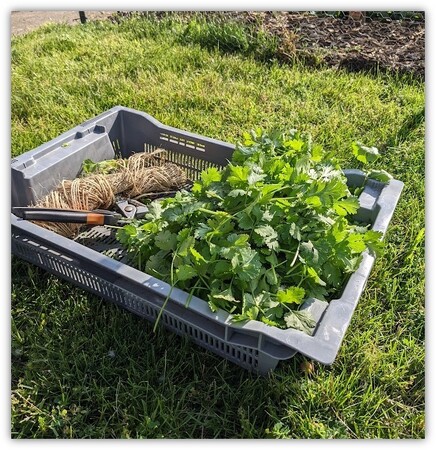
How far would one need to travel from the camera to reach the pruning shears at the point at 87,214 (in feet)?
5.78

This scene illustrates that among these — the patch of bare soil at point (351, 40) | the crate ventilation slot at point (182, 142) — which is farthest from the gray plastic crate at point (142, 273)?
the patch of bare soil at point (351, 40)

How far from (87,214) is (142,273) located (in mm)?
503

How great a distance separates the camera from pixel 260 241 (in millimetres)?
1458

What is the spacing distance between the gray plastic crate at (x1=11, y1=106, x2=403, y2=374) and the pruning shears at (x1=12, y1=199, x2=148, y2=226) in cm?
6

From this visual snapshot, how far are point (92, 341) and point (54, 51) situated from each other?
96.8 inches

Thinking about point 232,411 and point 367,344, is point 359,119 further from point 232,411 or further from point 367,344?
point 232,411

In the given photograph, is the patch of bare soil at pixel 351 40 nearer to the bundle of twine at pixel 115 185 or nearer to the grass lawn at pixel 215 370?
the grass lawn at pixel 215 370

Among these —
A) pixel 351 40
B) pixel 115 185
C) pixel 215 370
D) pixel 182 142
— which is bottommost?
pixel 215 370

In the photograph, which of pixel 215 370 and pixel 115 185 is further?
pixel 115 185

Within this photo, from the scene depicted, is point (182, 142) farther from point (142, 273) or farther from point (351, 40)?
point (351, 40)

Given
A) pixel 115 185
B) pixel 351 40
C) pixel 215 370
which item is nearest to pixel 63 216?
pixel 115 185

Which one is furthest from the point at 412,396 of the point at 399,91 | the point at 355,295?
the point at 399,91

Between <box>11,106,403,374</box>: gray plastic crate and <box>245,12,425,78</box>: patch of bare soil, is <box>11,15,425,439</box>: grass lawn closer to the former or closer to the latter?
<box>11,106,403,374</box>: gray plastic crate

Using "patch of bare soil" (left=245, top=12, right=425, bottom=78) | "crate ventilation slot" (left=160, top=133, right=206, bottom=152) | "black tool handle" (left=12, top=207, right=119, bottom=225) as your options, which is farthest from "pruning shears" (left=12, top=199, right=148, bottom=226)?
"patch of bare soil" (left=245, top=12, right=425, bottom=78)
